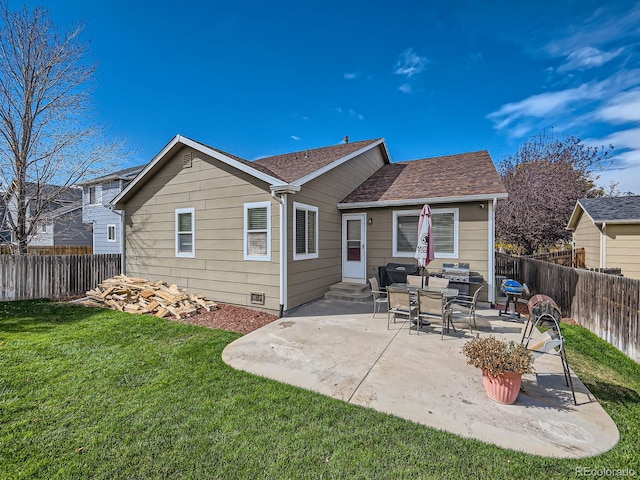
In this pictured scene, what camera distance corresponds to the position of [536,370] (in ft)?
13.3

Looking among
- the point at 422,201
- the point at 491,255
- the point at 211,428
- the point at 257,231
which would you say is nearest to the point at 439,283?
the point at 491,255

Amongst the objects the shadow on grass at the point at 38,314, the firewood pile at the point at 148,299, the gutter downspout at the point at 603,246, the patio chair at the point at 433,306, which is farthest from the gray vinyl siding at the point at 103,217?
the gutter downspout at the point at 603,246

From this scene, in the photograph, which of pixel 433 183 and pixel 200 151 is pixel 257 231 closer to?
pixel 200 151

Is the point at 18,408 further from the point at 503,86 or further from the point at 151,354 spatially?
the point at 503,86

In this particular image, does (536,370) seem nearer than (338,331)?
Yes

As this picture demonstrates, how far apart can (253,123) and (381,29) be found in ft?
28.7

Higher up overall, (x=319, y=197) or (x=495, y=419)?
(x=319, y=197)

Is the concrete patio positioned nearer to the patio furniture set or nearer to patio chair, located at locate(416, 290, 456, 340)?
the patio furniture set

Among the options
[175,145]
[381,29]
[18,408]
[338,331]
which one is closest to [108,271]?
[175,145]

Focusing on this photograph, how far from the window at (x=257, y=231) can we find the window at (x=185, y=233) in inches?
86.0

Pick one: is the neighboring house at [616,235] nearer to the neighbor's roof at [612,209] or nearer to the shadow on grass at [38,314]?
the neighbor's roof at [612,209]

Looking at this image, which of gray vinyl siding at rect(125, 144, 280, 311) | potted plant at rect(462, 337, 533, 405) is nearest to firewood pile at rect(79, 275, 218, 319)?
gray vinyl siding at rect(125, 144, 280, 311)

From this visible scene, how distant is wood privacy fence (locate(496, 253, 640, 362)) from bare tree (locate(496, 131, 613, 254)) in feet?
32.4

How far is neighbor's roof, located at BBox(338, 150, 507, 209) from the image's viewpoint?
26.4ft
